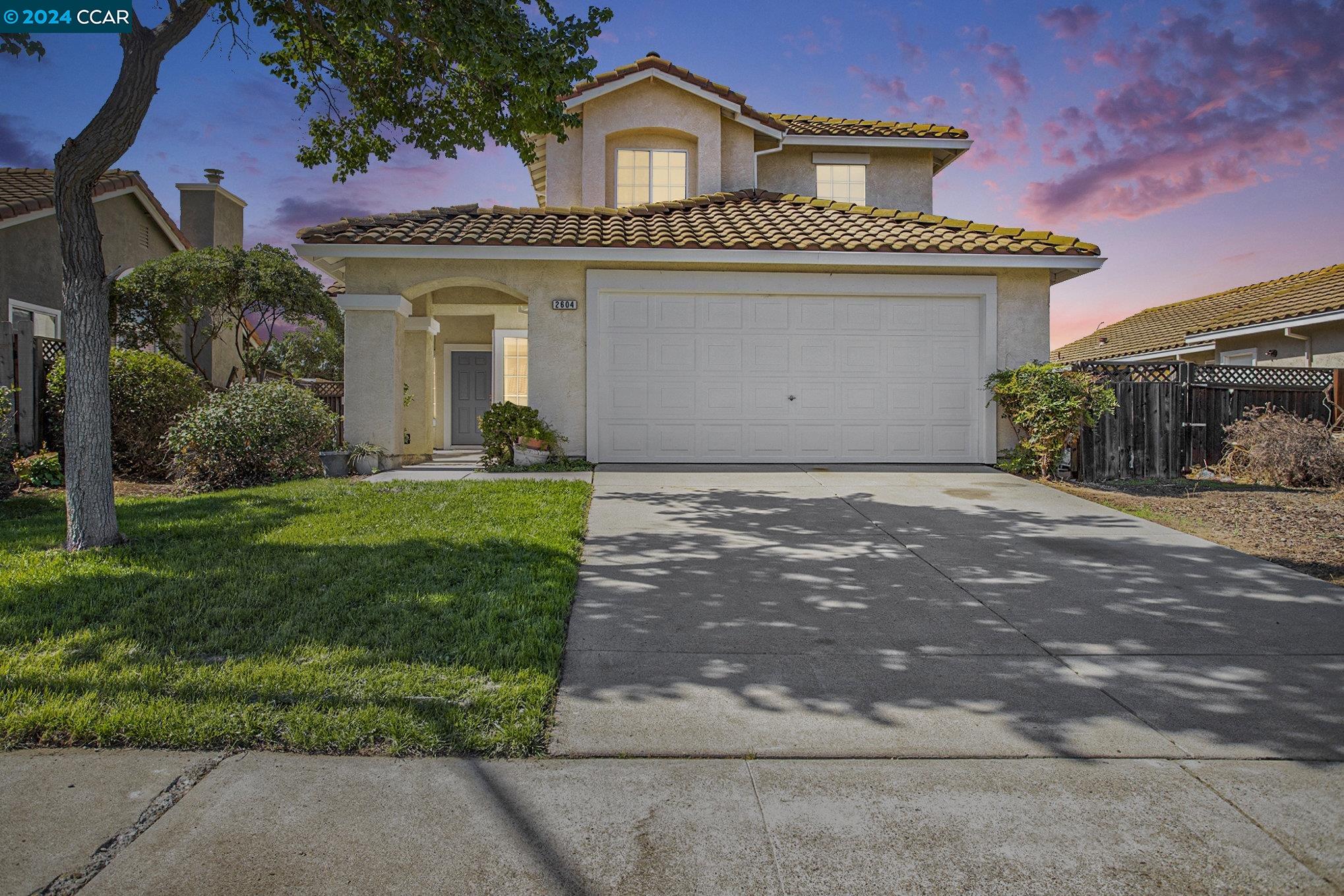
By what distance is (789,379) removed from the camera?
11805mm

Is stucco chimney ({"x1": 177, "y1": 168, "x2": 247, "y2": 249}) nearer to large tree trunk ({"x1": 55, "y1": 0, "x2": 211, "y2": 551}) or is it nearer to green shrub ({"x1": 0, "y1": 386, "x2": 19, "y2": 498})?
green shrub ({"x1": 0, "y1": 386, "x2": 19, "y2": 498})

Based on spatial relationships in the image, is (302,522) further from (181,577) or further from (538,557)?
(538,557)

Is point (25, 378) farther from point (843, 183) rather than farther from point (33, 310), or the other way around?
point (843, 183)

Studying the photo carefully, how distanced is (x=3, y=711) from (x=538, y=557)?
122 inches

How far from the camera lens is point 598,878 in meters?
2.05

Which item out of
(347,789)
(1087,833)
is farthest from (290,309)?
(1087,833)

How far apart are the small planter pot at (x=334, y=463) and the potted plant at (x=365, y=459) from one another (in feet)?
0.78

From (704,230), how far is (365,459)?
20.7 ft

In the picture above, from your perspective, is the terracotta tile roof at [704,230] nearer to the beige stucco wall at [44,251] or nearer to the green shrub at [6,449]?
the green shrub at [6,449]

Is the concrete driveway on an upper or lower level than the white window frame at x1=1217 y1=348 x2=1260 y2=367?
lower

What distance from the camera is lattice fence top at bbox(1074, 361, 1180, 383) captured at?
1098cm

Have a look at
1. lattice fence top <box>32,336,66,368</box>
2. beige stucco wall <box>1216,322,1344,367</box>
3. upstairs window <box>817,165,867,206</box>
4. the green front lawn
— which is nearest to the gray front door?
lattice fence top <box>32,336,66,368</box>

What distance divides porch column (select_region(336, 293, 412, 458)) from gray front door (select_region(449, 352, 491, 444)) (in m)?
5.48

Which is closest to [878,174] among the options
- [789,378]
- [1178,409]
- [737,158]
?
[737,158]
